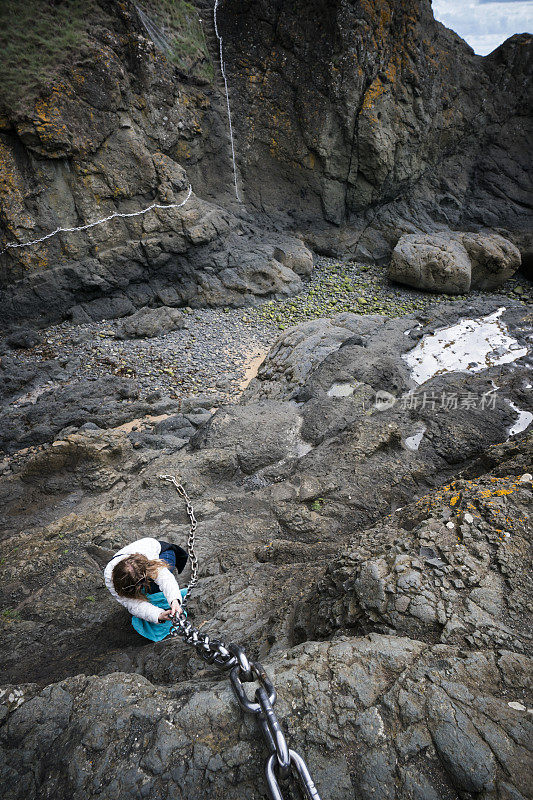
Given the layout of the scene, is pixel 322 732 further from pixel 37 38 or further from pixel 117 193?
pixel 37 38

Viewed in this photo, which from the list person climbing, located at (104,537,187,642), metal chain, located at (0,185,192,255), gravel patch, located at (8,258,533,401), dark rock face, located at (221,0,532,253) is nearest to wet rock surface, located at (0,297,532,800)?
person climbing, located at (104,537,187,642)

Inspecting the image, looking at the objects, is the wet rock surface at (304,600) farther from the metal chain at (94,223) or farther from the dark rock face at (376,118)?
the dark rock face at (376,118)

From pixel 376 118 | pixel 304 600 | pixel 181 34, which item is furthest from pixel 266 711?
pixel 376 118

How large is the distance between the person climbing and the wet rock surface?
14 centimetres

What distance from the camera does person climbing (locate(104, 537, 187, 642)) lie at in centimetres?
222

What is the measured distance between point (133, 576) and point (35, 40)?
10110 mm

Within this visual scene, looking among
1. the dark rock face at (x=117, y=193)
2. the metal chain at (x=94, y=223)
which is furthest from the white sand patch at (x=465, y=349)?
the metal chain at (x=94, y=223)

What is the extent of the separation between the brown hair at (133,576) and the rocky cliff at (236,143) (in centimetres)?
798

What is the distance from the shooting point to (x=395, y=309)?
10.8 metres

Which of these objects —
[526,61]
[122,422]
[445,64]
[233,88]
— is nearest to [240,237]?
[233,88]

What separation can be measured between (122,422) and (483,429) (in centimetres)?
503

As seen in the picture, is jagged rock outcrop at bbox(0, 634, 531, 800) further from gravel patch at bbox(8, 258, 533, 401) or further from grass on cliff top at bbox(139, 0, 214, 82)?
grass on cliff top at bbox(139, 0, 214, 82)

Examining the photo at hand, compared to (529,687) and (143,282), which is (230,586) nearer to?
(529,687)

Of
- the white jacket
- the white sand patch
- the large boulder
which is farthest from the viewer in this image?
the large boulder
